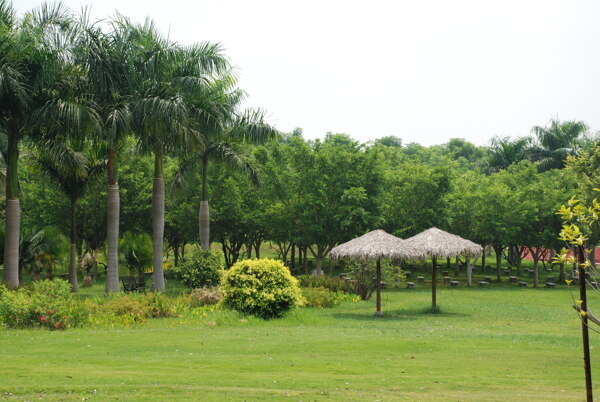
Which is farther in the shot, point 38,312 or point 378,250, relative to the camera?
point 378,250

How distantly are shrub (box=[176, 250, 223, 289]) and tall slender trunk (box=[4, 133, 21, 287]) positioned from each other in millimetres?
7520

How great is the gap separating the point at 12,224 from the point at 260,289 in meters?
10.0

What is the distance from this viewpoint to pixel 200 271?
1160 inches

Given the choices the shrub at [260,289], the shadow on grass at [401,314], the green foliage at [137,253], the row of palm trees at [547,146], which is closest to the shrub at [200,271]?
the green foliage at [137,253]

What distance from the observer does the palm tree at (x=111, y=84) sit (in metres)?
25.2

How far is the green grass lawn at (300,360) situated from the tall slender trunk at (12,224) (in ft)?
26.8

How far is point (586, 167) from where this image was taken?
36844 mm

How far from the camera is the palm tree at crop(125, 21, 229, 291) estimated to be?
2562 centimetres

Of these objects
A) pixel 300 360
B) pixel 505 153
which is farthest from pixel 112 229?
pixel 505 153

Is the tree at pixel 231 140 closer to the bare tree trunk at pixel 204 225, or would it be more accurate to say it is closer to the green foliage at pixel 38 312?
the bare tree trunk at pixel 204 225

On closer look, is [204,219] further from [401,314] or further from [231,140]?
[401,314]

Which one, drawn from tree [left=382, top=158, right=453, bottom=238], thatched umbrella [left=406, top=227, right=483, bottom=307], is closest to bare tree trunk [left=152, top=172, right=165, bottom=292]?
thatched umbrella [left=406, top=227, right=483, bottom=307]

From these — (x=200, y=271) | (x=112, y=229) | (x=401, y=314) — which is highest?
(x=112, y=229)

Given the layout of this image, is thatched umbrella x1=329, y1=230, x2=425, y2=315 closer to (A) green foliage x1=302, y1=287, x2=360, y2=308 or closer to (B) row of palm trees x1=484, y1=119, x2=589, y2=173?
(A) green foliage x1=302, y1=287, x2=360, y2=308
